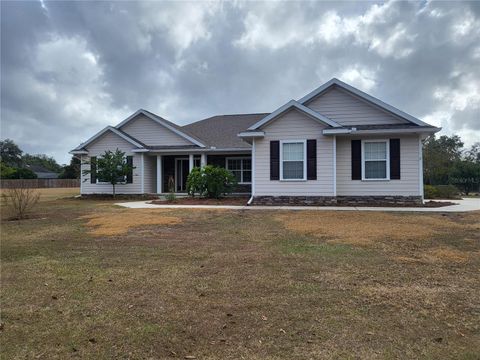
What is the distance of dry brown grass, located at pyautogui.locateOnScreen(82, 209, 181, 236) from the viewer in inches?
348

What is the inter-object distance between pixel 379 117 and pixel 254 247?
1142 cm

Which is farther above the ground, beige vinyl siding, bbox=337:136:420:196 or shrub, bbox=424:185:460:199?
beige vinyl siding, bbox=337:136:420:196

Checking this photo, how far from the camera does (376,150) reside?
1522 cm

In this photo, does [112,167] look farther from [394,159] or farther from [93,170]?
[394,159]

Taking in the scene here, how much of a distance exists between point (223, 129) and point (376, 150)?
11.3 meters

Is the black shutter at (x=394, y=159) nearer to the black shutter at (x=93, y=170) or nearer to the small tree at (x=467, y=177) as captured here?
the black shutter at (x=93, y=170)

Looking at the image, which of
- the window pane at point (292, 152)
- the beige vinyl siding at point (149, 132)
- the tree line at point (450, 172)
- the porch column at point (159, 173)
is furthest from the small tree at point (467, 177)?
the porch column at point (159, 173)

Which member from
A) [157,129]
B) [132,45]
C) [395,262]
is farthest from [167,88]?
[395,262]

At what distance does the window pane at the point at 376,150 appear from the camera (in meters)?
15.2

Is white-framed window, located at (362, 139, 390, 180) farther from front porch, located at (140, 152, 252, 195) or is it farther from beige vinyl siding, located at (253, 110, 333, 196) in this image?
front porch, located at (140, 152, 252, 195)

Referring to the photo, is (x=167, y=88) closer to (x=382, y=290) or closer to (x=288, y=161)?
(x=288, y=161)

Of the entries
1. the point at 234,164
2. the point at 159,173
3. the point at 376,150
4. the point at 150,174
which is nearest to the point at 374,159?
the point at 376,150

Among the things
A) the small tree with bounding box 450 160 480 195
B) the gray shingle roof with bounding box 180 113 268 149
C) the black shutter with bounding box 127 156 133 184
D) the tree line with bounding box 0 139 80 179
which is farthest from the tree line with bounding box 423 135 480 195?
the tree line with bounding box 0 139 80 179

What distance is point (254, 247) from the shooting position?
681cm
